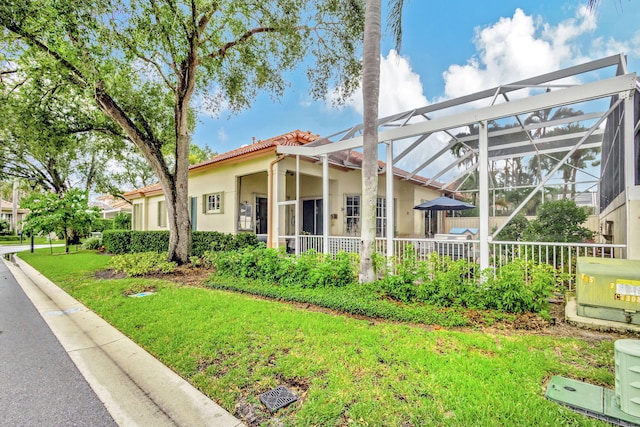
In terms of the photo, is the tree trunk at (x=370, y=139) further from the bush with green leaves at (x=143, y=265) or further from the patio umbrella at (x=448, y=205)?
the bush with green leaves at (x=143, y=265)

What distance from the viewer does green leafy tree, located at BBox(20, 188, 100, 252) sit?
13.5 meters

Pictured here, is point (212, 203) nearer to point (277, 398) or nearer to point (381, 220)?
point (381, 220)

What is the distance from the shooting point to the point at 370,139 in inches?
226

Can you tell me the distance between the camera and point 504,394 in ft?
8.04

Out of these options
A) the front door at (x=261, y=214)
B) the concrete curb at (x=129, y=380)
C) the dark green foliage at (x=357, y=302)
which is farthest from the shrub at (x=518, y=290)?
the front door at (x=261, y=214)

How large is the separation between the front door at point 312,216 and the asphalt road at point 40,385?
8451 mm

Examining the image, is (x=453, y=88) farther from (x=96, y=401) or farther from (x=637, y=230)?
(x=96, y=401)

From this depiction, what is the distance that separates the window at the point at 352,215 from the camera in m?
11.5

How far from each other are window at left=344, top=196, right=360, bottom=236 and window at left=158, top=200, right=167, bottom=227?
1070cm

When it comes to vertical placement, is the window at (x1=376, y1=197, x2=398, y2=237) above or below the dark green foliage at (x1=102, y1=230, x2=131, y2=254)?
above

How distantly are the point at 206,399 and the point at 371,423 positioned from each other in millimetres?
1459

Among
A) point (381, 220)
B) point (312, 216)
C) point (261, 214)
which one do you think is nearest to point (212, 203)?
point (261, 214)

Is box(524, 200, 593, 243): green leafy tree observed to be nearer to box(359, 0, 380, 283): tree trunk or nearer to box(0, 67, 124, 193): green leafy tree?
box(359, 0, 380, 283): tree trunk

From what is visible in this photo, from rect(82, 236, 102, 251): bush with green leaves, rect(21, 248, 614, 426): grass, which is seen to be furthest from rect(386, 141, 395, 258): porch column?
rect(82, 236, 102, 251): bush with green leaves
